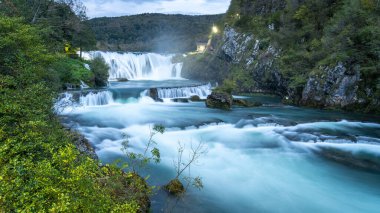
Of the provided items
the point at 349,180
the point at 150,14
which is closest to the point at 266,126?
the point at 349,180

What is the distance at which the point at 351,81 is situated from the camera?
934 inches

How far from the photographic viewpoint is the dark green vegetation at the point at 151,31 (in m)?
96.7

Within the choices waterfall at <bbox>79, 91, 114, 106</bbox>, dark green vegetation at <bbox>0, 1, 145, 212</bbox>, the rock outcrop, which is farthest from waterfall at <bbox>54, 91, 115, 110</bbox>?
the rock outcrop

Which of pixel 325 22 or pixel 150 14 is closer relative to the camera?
pixel 325 22

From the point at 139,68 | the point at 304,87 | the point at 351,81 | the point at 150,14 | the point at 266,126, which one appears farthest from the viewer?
the point at 150,14

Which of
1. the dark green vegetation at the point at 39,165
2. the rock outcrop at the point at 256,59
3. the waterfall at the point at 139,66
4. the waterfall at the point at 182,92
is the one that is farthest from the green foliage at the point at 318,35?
the dark green vegetation at the point at 39,165

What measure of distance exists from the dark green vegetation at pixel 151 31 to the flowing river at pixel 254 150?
69.2m

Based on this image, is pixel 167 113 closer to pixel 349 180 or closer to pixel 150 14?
pixel 349 180

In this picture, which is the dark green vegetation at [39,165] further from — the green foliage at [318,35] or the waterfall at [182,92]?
the green foliage at [318,35]

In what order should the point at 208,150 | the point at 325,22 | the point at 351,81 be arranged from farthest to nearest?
the point at 325,22, the point at 351,81, the point at 208,150

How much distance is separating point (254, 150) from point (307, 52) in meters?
Result: 17.7

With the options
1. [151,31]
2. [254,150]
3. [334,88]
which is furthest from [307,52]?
[151,31]

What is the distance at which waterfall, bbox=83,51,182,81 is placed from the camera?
51.3 meters

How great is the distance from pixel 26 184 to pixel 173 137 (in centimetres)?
1323
